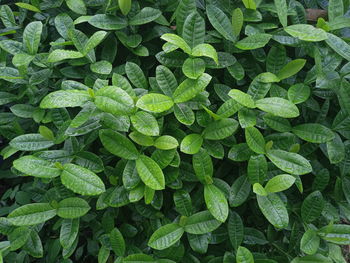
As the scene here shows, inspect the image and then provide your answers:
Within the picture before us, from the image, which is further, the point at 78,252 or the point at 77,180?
the point at 78,252

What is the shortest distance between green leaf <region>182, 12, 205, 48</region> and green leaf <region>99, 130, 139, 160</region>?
40 cm

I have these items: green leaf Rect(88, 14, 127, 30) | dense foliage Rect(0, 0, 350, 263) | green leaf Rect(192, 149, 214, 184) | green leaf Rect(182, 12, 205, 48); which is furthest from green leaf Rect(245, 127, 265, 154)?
green leaf Rect(88, 14, 127, 30)

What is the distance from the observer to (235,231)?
4.06 feet

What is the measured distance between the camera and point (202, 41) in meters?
1.21

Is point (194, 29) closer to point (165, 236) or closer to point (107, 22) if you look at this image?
point (107, 22)

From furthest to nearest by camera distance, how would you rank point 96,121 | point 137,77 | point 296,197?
point 296,197 → point 137,77 → point 96,121

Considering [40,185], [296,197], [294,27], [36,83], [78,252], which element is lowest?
[78,252]

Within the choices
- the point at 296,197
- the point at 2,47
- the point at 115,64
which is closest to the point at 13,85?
the point at 2,47

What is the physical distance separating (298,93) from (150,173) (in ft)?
1.87

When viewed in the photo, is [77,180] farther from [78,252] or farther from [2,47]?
[78,252]

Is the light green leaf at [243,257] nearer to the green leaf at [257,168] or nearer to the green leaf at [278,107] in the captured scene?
the green leaf at [257,168]

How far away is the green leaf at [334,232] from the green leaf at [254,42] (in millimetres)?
646

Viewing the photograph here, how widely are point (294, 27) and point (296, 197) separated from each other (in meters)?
0.62

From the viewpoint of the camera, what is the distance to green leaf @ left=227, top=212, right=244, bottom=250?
1.24 m
